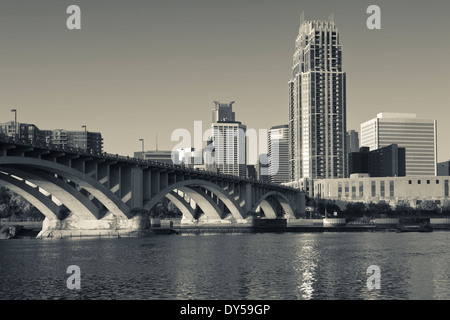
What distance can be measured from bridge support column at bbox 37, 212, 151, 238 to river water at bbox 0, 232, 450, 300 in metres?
25.1

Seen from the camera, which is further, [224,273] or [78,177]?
[78,177]

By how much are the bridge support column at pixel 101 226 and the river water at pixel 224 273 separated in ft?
82.5

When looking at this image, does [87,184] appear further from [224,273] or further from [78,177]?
[224,273]

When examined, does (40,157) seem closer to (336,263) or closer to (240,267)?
(240,267)

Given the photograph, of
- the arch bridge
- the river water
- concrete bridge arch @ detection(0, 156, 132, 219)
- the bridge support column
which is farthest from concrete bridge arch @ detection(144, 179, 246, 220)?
the river water

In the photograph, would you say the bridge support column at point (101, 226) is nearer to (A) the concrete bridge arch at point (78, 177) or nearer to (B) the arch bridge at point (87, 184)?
(B) the arch bridge at point (87, 184)

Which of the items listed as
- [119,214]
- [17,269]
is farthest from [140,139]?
[17,269]

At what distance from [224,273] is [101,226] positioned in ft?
189

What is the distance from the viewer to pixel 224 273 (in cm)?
5647

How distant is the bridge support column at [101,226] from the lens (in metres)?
110

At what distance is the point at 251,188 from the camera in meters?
181

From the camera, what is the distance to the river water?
1758 inches

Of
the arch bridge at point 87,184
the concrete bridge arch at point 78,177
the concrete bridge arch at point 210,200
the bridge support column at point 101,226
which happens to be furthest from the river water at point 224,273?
the concrete bridge arch at point 210,200

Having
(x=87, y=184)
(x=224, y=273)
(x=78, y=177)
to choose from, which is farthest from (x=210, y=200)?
(x=224, y=273)
